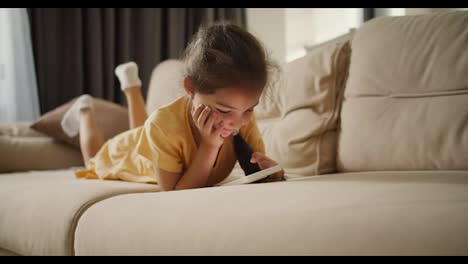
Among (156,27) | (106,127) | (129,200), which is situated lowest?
(106,127)

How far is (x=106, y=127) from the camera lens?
217cm

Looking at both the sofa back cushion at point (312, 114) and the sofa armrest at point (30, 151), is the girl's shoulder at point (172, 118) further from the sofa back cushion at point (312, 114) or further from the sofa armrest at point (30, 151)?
the sofa armrest at point (30, 151)

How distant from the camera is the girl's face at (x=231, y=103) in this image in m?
1.01

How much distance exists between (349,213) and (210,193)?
343 millimetres

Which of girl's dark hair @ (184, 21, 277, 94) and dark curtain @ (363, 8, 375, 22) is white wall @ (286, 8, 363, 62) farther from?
girl's dark hair @ (184, 21, 277, 94)

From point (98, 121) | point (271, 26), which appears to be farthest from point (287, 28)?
point (98, 121)

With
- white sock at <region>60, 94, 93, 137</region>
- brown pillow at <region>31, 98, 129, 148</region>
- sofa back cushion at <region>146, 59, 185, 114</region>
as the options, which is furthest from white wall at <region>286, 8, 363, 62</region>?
white sock at <region>60, 94, 93, 137</region>

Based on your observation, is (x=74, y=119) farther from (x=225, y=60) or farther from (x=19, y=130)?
(x=225, y=60)

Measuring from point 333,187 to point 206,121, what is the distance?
0.34 m

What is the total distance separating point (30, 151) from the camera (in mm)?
1947

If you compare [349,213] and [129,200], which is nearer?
[349,213]

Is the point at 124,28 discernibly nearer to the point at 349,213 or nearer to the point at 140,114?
the point at 140,114
